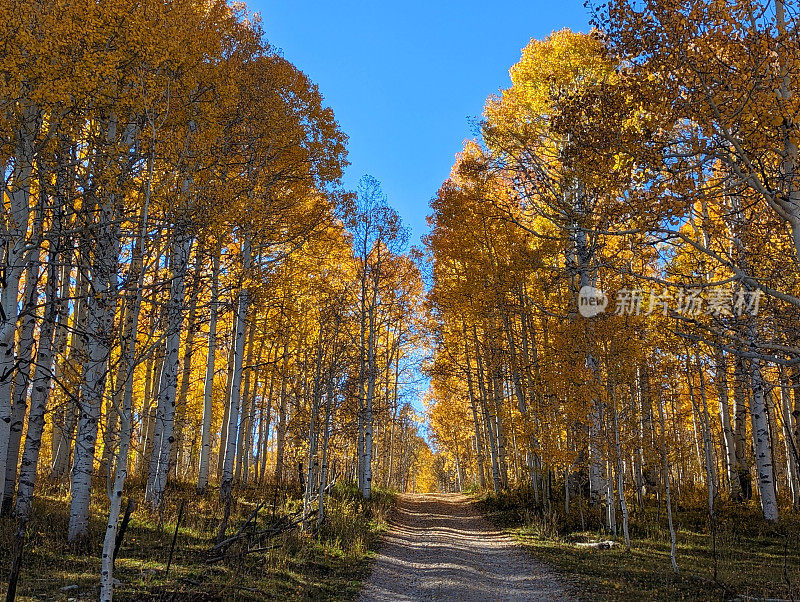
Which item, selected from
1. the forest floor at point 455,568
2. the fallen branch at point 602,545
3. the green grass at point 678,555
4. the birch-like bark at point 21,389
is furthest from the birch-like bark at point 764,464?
the birch-like bark at point 21,389

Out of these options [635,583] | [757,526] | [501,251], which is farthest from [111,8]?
[757,526]

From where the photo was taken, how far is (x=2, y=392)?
7.46m

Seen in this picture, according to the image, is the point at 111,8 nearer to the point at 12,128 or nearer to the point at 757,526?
the point at 12,128

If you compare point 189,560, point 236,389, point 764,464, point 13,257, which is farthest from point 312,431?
point 764,464

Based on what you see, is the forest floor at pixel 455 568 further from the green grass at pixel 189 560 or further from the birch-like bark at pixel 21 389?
the birch-like bark at pixel 21 389

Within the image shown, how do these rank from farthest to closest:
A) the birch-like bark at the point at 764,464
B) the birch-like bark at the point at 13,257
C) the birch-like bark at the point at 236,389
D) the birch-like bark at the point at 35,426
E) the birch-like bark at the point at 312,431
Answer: the birch-like bark at the point at 764,464, the birch-like bark at the point at 236,389, the birch-like bark at the point at 312,431, the birch-like bark at the point at 35,426, the birch-like bark at the point at 13,257

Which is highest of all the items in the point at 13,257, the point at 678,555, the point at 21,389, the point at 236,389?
the point at 13,257

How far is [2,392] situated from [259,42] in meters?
8.86

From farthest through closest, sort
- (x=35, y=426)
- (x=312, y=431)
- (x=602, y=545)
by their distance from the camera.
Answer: (x=312, y=431), (x=602, y=545), (x=35, y=426)

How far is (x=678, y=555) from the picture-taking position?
31.8 ft

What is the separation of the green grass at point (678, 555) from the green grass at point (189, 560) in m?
3.53

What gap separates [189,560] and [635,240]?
297 inches

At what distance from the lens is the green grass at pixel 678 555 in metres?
7.28

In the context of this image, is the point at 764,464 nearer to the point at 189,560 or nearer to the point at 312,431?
the point at 312,431
